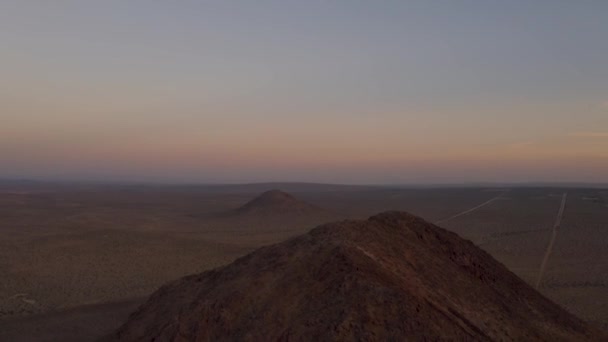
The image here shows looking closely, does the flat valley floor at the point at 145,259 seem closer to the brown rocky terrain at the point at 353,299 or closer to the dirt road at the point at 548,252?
the dirt road at the point at 548,252

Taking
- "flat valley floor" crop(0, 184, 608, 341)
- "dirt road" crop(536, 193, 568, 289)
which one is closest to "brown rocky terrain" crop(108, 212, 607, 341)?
"flat valley floor" crop(0, 184, 608, 341)

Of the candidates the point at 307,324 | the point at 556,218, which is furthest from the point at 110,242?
the point at 556,218

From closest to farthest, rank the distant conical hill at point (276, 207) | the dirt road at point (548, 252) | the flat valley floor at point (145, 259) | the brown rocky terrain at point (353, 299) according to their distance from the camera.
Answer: the brown rocky terrain at point (353, 299)
the flat valley floor at point (145, 259)
the dirt road at point (548, 252)
the distant conical hill at point (276, 207)

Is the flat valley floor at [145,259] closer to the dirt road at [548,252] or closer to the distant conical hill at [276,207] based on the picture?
the dirt road at [548,252]

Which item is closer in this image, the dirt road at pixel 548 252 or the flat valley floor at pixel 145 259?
the flat valley floor at pixel 145 259

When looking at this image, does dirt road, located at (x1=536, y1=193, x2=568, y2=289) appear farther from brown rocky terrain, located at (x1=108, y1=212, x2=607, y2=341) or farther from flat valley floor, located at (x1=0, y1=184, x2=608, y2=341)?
brown rocky terrain, located at (x1=108, y1=212, x2=607, y2=341)

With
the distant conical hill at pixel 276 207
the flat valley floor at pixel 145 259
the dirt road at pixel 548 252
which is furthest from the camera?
the distant conical hill at pixel 276 207

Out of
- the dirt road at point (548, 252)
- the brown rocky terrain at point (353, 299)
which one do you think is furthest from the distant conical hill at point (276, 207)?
the brown rocky terrain at point (353, 299)

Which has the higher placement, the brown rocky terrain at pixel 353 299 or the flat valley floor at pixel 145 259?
the brown rocky terrain at pixel 353 299

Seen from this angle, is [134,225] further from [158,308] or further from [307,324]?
[307,324]
